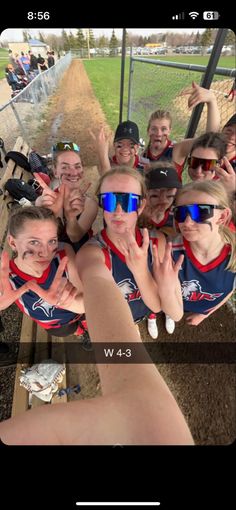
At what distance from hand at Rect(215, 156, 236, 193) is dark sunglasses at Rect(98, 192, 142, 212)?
85 cm

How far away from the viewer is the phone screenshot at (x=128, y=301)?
27.0 inches

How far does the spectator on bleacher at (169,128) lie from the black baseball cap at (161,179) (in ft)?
1.63

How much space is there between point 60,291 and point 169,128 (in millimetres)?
2119

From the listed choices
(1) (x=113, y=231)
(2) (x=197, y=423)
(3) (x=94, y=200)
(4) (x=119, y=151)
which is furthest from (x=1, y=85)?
(2) (x=197, y=423)

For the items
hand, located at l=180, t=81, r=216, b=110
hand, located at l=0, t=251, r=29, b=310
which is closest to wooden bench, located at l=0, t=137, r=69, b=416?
hand, located at l=0, t=251, r=29, b=310

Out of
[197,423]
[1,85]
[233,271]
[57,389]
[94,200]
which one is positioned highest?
[1,85]

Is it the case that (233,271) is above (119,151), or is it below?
below

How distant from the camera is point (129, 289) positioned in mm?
1474

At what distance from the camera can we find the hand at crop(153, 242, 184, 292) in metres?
1.25
